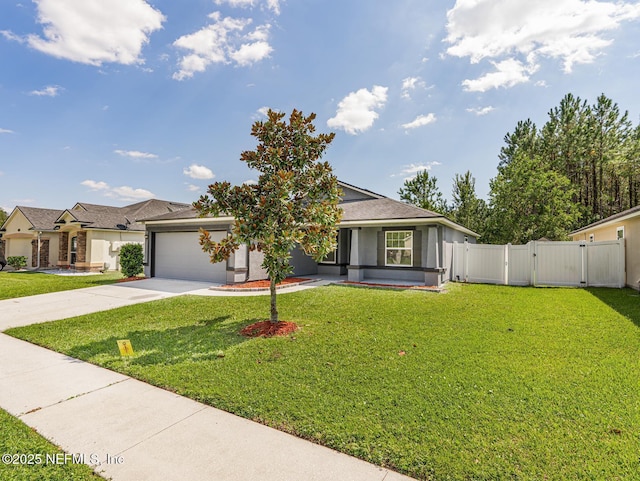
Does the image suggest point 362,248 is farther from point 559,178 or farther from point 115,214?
point 115,214

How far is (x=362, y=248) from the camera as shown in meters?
14.6

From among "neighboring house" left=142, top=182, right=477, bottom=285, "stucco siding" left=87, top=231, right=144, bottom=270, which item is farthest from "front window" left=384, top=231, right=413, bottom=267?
"stucco siding" left=87, top=231, right=144, bottom=270

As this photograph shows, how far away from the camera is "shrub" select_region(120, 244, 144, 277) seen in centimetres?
1482

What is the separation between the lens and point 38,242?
2323 cm

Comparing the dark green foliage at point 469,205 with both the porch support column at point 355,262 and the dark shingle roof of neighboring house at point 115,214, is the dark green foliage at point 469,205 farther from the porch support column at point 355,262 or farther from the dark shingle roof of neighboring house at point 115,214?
the dark shingle roof of neighboring house at point 115,214

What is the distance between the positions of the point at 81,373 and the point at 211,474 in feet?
10.9

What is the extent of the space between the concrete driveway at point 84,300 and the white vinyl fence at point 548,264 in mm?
11994

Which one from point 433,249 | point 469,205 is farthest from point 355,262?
point 469,205

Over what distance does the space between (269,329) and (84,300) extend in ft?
25.1

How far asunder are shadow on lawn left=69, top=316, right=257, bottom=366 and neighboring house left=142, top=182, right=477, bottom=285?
6.33m

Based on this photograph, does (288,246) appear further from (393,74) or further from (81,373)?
(393,74)

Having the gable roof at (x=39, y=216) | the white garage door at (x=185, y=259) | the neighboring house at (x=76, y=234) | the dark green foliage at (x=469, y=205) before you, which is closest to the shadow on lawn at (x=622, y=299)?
the white garage door at (x=185, y=259)

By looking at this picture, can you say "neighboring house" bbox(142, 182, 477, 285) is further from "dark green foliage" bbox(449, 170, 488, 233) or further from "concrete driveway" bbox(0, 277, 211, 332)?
"dark green foliage" bbox(449, 170, 488, 233)

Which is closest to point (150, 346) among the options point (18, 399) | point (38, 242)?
point (18, 399)
